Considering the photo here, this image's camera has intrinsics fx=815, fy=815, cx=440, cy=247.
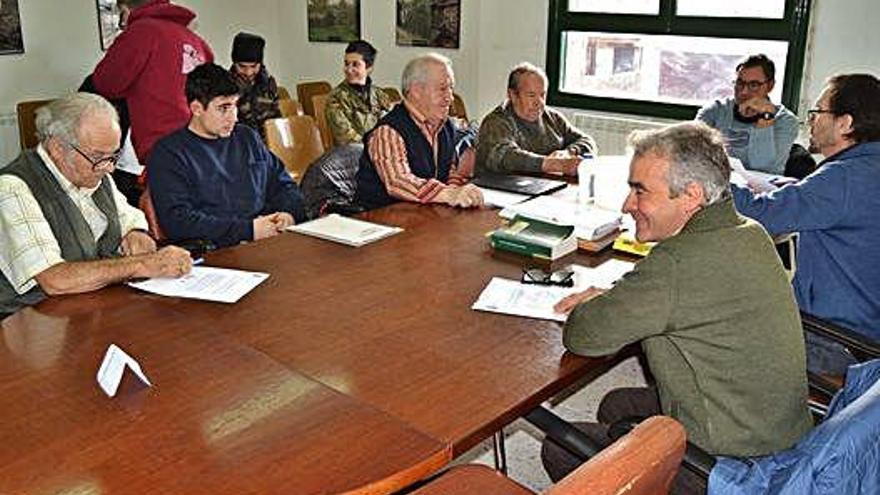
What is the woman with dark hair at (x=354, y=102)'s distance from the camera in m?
5.07

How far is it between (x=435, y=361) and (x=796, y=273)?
1.36m

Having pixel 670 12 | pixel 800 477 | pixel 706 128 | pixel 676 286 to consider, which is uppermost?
pixel 670 12

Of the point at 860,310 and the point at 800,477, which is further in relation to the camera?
the point at 860,310

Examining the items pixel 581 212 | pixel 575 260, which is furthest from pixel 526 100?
pixel 575 260

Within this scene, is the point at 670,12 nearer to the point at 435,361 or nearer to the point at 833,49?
the point at 833,49

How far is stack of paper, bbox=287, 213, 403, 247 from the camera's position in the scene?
2.39m

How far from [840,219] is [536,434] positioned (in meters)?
1.14

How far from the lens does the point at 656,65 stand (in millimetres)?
5250

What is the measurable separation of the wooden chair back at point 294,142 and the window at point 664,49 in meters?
2.01

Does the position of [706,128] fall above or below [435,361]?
above

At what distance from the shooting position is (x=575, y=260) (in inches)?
90.5

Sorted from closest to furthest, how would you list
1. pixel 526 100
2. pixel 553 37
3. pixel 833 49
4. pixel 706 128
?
pixel 706 128 < pixel 526 100 < pixel 833 49 < pixel 553 37

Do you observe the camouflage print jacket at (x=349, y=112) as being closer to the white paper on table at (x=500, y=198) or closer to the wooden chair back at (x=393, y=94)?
the wooden chair back at (x=393, y=94)

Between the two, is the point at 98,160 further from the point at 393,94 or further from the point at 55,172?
the point at 393,94
